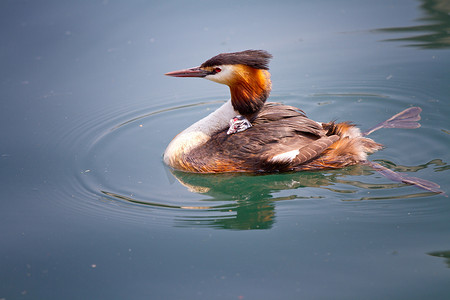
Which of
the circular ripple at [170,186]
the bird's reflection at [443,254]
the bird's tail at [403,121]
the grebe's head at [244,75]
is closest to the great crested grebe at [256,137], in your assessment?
the grebe's head at [244,75]

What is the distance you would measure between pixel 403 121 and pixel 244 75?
6.23 ft

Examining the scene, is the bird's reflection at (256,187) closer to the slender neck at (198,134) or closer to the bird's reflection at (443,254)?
the slender neck at (198,134)

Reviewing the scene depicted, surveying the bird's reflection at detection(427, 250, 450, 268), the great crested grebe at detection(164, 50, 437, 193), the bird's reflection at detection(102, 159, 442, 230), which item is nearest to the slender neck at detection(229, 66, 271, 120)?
the great crested grebe at detection(164, 50, 437, 193)

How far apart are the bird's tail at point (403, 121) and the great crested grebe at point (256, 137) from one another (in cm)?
31

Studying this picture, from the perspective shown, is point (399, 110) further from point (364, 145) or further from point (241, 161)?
point (241, 161)

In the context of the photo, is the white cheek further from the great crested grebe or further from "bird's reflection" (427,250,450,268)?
"bird's reflection" (427,250,450,268)

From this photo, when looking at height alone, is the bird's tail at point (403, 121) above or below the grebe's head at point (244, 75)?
below

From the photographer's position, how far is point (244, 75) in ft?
15.9

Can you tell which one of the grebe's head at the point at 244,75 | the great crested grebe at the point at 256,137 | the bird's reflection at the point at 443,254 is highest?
the grebe's head at the point at 244,75

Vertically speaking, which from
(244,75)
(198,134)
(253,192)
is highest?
(244,75)

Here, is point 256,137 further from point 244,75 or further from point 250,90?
point 244,75

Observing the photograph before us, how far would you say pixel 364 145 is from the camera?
5.07 metres

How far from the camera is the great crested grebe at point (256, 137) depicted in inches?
189

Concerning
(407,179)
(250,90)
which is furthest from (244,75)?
(407,179)
